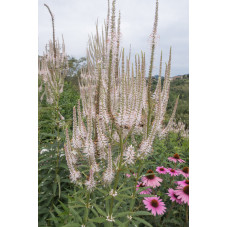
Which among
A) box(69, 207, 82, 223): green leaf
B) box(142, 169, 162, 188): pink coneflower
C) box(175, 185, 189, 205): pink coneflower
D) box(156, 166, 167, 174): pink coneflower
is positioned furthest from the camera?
box(156, 166, 167, 174): pink coneflower

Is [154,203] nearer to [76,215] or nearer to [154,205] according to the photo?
[154,205]

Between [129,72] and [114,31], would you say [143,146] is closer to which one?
[129,72]

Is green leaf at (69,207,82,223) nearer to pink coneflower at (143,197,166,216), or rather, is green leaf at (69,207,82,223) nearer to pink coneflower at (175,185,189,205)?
pink coneflower at (143,197,166,216)

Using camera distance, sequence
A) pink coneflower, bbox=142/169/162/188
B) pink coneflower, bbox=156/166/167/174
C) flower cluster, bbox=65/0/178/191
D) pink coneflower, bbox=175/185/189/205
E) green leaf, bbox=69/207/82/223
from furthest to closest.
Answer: pink coneflower, bbox=156/166/167/174, pink coneflower, bbox=142/169/162/188, pink coneflower, bbox=175/185/189/205, green leaf, bbox=69/207/82/223, flower cluster, bbox=65/0/178/191

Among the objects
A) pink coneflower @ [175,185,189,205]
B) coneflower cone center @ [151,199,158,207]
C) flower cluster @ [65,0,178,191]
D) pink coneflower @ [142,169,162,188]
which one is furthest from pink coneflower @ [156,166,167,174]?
flower cluster @ [65,0,178,191]

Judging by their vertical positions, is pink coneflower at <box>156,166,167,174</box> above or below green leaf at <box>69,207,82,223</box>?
below

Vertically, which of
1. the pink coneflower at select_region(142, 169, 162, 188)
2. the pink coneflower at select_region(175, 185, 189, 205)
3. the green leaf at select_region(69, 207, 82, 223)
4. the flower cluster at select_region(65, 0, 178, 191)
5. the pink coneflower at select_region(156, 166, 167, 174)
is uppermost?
the flower cluster at select_region(65, 0, 178, 191)

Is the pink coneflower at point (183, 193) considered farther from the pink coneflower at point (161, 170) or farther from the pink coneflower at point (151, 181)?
the pink coneflower at point (161, 170)

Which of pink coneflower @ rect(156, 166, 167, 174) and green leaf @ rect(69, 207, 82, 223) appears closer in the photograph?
green leaf @ rect(69, 207, 82, 223)

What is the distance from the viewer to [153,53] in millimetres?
1420
